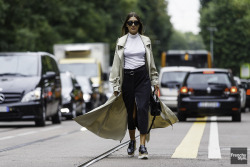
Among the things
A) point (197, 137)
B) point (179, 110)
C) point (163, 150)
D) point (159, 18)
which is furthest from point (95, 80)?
point (159, 18)

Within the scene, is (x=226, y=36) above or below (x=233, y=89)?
above

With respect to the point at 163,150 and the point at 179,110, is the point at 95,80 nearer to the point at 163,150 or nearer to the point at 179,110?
the point at 179,110

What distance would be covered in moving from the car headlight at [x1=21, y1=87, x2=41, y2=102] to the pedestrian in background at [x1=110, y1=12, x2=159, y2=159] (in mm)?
8858

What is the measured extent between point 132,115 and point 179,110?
11796 millimetres

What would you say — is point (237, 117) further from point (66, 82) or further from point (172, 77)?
point (172, 77)

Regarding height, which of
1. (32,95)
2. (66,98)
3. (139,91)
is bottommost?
(66,98)

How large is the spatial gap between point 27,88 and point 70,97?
6270mm

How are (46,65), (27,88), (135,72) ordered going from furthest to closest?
(46,65) → (27,88) → (135,72)

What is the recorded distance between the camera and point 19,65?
2002cm

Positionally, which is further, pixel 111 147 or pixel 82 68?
pixel 82 68

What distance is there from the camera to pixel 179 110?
72.5 feet

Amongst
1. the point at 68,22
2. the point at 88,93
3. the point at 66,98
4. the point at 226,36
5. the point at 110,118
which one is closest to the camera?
the point at 110,118

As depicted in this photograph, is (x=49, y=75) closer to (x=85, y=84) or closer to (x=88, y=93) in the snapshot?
(x=88, y=93)

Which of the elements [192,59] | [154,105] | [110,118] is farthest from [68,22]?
[154,105]
